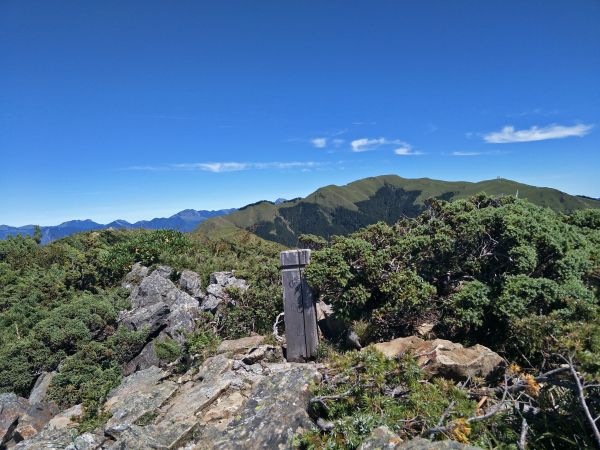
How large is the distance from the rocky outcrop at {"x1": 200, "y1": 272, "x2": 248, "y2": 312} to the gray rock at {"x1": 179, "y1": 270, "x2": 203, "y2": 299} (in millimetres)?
442

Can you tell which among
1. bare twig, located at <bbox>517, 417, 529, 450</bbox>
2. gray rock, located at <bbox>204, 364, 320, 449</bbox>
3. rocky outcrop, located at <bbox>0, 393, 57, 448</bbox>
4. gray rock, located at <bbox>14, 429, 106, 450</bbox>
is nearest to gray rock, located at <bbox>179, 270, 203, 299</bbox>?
rocky outcrop, located at <bbox>0, 393, 57, 448</bbox>

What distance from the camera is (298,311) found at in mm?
8102

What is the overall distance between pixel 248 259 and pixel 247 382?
765 cm

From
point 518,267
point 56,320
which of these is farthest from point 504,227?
point 56,320

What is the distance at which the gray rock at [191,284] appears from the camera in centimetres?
1184

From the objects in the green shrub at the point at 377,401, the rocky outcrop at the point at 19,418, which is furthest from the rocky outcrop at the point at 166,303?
the green shrub at the point at 377,401

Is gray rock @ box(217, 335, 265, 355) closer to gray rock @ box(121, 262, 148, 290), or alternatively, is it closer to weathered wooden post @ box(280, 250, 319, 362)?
weathered wooden post @ box(280, 250, 319, 362)

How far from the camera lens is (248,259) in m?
14.1

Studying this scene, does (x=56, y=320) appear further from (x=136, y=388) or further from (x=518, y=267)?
(x=518, y=267)

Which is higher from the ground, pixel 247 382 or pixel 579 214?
pixel 579 214

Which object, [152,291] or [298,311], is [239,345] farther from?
[152,291]

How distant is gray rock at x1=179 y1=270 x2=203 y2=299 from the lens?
11836mm

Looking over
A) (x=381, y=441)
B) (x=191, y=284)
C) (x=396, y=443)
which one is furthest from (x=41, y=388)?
(x=396, y=443)

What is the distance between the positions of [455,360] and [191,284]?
28.6ft
